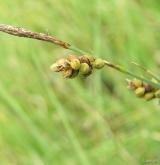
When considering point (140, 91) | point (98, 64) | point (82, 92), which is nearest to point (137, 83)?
point (140, 91)

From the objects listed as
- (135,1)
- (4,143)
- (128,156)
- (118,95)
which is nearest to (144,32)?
(135,1)

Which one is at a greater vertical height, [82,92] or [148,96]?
[82,92]

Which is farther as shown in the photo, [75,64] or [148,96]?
[148,96]

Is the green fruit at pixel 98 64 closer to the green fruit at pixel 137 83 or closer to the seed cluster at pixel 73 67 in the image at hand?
the seed cluster at pixel 73 67

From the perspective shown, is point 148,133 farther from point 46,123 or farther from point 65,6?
point 65,6

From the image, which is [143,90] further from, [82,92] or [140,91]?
[82,92]

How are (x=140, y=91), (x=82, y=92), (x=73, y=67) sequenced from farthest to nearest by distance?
1. (x=82, y=92)
2. (x=140, y=91)
3. (x=73, y=67)

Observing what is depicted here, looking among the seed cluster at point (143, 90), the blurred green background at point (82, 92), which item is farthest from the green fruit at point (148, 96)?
the blurred green background at point (82, 92)
